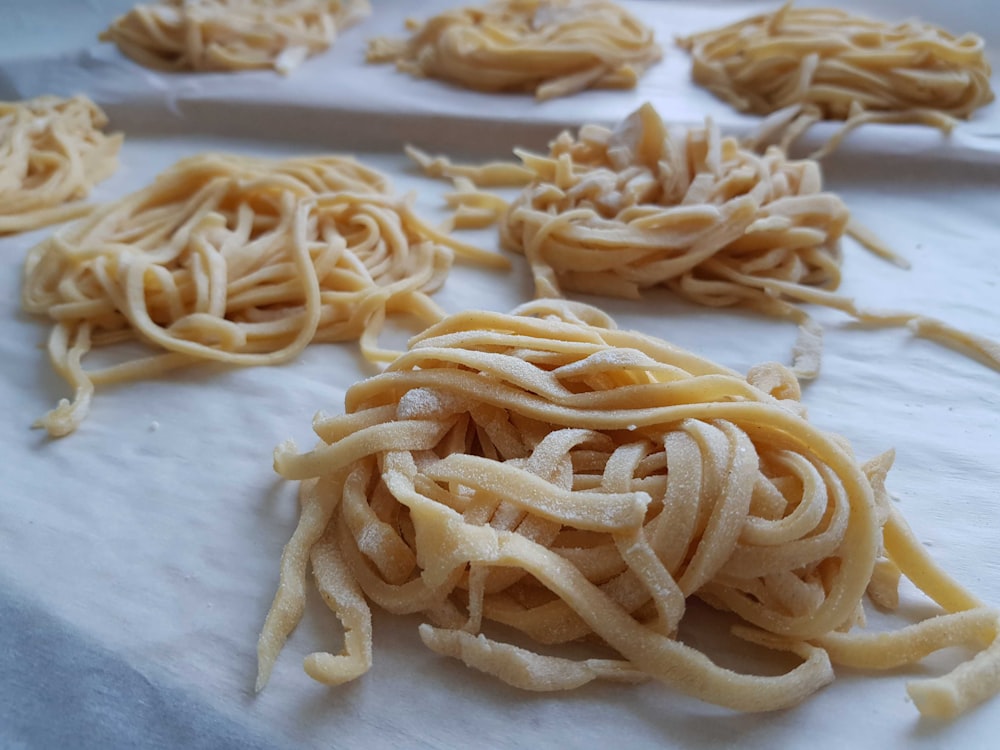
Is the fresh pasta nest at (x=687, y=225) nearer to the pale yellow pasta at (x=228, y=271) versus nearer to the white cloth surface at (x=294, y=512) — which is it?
the white cloth surface at (x=294, y=512)

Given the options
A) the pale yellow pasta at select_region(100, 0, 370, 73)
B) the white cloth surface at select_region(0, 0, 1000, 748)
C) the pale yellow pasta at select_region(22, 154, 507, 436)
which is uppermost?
the pale yellow pasta at select_region(100, 0, 370, 73)

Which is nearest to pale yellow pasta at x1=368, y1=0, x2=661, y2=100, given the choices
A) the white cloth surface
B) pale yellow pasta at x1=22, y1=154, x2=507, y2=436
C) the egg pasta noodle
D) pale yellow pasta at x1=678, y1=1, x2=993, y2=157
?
the white cloth surface

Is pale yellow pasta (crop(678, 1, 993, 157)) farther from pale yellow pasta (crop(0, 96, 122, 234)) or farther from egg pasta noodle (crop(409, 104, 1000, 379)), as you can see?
pale yellow pasta (crop(0, 96, 122, 234))

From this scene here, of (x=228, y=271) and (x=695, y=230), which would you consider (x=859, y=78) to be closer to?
(x=695, y=230)

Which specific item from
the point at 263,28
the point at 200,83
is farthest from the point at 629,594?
the point at 263,28

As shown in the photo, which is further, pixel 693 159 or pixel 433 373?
pixel 693 159

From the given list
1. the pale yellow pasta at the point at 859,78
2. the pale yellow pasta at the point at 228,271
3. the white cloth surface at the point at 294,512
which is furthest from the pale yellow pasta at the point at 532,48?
the pale yellow pasta at the point at 228,271

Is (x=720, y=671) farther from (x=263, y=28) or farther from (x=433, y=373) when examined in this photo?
(x=263, y=28)

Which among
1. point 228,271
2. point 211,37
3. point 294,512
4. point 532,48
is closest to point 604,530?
point 294,512
